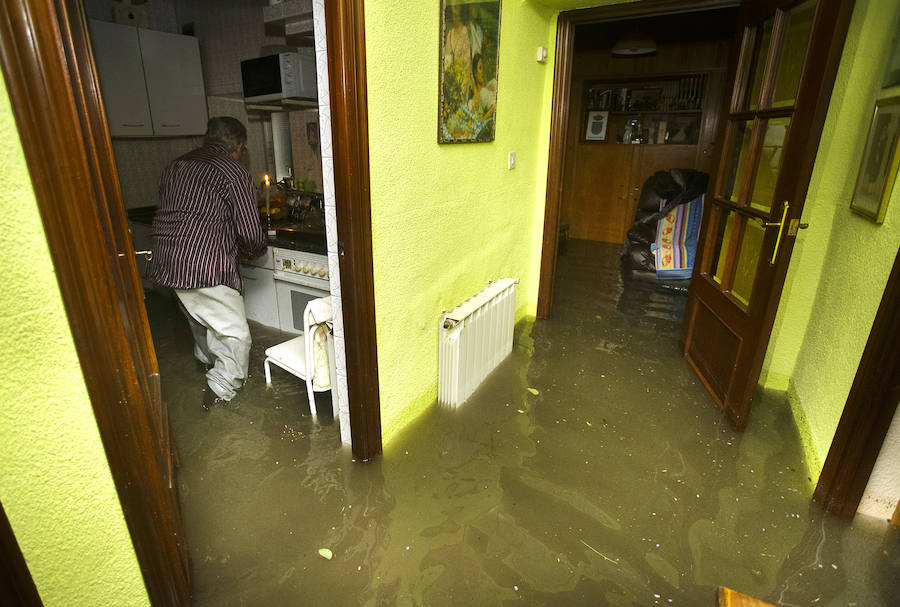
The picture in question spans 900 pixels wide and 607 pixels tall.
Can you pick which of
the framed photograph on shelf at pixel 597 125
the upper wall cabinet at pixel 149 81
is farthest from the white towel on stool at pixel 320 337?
the framed photograph on shelf at pixel 597 125

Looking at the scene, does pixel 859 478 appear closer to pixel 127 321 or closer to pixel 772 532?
pixel 772 532

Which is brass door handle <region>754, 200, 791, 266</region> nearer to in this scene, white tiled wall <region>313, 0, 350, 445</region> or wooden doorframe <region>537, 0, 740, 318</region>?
wooden doorframe <region>537, 0, 740, 318</region>

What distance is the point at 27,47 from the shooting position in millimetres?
795

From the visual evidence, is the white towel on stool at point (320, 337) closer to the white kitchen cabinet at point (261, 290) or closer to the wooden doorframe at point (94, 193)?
the wooden doorframe at point (94, 193)

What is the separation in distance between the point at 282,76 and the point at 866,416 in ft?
11.0

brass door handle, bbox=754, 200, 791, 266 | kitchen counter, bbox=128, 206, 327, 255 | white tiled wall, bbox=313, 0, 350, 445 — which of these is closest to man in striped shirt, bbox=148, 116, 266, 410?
kitchen counter, bbox=128, 206, 327, 255

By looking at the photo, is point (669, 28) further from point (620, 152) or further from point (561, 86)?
point (561, 86)

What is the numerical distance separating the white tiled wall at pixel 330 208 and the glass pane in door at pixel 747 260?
1.88m

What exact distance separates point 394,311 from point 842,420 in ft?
5.81

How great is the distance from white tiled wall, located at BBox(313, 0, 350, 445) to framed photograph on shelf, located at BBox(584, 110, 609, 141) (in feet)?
16.7

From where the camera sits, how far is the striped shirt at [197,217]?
222 cm

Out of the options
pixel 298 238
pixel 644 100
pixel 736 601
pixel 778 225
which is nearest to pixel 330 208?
pixel 298 238

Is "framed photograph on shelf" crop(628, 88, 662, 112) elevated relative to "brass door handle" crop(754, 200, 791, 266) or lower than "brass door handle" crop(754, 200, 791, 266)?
elevated

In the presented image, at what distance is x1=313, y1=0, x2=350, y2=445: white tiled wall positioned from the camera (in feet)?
5.22
